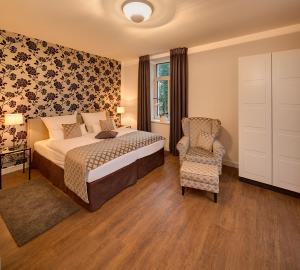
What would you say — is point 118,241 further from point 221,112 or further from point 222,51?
point 222,51

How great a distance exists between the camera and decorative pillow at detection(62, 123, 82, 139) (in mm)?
3230

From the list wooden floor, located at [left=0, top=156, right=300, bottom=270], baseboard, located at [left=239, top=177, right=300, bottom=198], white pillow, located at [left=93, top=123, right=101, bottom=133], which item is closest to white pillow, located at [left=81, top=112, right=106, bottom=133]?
white pillow, located at [left=93, top=123, right=101, bottom=133]

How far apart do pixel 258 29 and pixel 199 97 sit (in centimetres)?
152

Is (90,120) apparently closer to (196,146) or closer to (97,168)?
(97,168)

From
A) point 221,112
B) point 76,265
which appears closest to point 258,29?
point 221,112

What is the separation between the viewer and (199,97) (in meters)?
3.89

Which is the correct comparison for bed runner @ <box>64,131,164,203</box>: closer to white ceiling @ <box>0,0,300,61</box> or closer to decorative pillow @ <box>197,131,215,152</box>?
decorative pillow @ <box>197,131,215,152</box>

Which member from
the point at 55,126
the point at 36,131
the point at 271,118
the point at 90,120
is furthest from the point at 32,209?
the point at 271,118

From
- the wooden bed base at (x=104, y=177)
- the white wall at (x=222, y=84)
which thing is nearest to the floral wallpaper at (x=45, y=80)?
the wooden bed base at (x=104, y=177)

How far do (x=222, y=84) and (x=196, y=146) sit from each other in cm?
Result: 140

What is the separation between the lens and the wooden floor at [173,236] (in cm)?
149

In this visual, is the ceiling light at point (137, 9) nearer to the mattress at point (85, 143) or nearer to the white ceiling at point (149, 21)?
the white ceiling at point (149, 21)

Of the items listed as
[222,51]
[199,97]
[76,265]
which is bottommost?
[76,265]

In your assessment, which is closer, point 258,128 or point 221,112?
point 258,128
